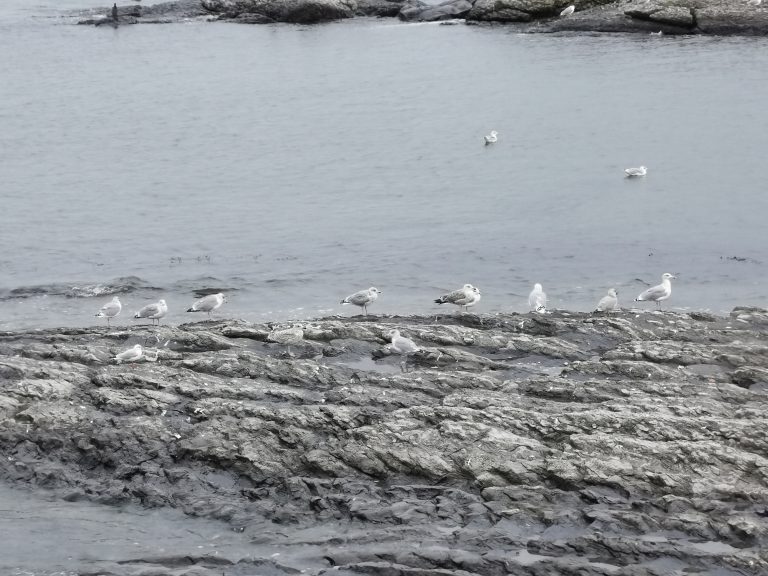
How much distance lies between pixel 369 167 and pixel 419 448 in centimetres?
3044

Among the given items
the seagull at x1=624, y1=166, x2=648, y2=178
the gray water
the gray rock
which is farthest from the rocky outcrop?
the seagull at x1=624, y1=166, x2=648, y2=178

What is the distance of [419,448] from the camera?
1745 cm

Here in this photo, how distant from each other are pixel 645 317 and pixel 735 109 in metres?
30.8

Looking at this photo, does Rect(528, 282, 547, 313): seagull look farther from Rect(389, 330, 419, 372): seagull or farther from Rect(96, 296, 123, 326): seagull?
Rect(96, 296, 123, 326): seagull

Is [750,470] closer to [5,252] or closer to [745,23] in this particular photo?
[5,252]

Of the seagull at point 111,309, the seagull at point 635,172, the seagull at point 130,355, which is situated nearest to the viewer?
the seagull at point 130,355

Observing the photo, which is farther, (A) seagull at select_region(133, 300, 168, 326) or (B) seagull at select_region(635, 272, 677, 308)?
(B) seagull at select_region(635, 272, 677, 308)

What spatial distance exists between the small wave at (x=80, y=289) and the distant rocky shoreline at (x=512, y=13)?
40680 mm

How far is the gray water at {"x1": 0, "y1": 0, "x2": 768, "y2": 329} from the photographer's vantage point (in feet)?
107

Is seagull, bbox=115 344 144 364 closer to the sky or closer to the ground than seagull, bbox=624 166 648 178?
closer to the sky

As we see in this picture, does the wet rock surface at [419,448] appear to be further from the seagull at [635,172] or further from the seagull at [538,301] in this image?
the seagull at [635,172]

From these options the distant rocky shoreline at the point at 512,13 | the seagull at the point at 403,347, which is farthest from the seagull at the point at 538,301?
the distant rocky shoreline at the point at 512,13

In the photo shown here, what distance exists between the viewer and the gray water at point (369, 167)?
32.5 m

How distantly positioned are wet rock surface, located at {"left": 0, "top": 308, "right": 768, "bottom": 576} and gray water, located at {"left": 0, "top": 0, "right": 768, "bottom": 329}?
813cm
